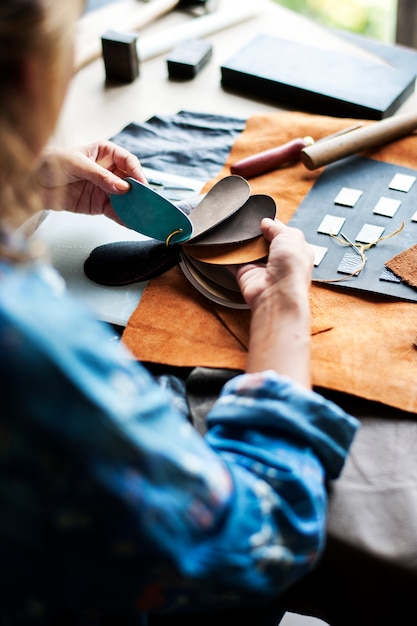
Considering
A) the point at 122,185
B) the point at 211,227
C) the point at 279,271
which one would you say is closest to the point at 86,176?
the point at 122,185

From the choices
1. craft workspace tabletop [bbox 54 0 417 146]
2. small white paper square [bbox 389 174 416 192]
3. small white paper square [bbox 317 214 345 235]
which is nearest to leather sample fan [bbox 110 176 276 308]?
small white paper square [bbox 317 214 345 235]

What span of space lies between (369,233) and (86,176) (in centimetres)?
42

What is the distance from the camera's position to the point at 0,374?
1.37 feet

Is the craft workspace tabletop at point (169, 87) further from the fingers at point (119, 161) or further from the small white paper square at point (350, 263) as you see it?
the small white paper square at point (350, 263)

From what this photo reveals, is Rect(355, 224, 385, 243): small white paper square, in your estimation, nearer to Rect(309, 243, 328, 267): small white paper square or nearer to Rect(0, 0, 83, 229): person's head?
Rect(309, 243, 328, 267): small white paper square

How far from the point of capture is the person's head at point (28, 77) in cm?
44

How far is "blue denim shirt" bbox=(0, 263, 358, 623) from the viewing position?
0.44 m

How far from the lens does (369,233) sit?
99 centimetres

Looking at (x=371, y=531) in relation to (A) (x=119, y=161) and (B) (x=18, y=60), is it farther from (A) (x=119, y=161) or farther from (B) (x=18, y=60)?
(A) (x=119, y=161)

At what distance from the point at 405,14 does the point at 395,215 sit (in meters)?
1.39

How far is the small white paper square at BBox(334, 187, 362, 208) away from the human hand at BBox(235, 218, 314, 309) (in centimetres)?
20

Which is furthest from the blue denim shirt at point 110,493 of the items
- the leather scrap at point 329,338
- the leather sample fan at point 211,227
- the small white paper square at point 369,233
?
the small white paper square at point 369,233

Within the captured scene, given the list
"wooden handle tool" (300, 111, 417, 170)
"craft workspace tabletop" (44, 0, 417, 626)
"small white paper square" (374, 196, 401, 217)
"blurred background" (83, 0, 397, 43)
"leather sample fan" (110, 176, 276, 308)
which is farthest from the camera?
"blurred background" (83, 0, 397, 43)

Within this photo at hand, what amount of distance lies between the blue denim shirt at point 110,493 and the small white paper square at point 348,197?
1.87ft
